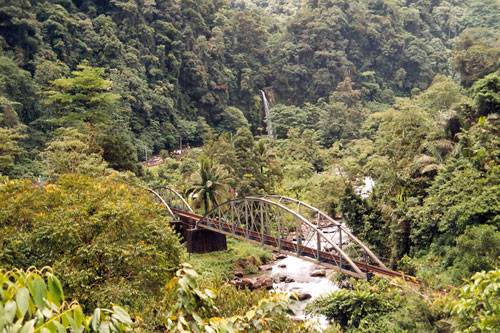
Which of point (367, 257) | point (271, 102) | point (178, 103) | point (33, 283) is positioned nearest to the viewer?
point (33, 283)

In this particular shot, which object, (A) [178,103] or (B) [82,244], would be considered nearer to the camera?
(B) [82,244]

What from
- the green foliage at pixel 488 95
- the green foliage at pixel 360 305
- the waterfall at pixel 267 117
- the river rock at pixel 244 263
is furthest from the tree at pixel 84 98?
the waterfall at pixel 267 117

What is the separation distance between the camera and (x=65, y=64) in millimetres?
42250

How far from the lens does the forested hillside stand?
11.9 meters

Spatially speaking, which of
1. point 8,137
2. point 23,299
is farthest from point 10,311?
point 8,137

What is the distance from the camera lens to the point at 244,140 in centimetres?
3512

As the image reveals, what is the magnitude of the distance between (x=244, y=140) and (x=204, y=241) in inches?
427

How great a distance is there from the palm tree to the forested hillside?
10cm

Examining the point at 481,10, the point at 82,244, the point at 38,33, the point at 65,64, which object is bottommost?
the point at 82,244

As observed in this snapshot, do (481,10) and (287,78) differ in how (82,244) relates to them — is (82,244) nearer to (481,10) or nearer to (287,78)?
(287,78)

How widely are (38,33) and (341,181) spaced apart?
3281 centimetres

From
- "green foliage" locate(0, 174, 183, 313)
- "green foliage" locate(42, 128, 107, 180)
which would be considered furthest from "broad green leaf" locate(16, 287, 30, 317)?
"green foliage" locate(42, 128, 107, 180)

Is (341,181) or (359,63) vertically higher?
(359,63)

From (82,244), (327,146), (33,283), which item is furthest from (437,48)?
(33,283)
